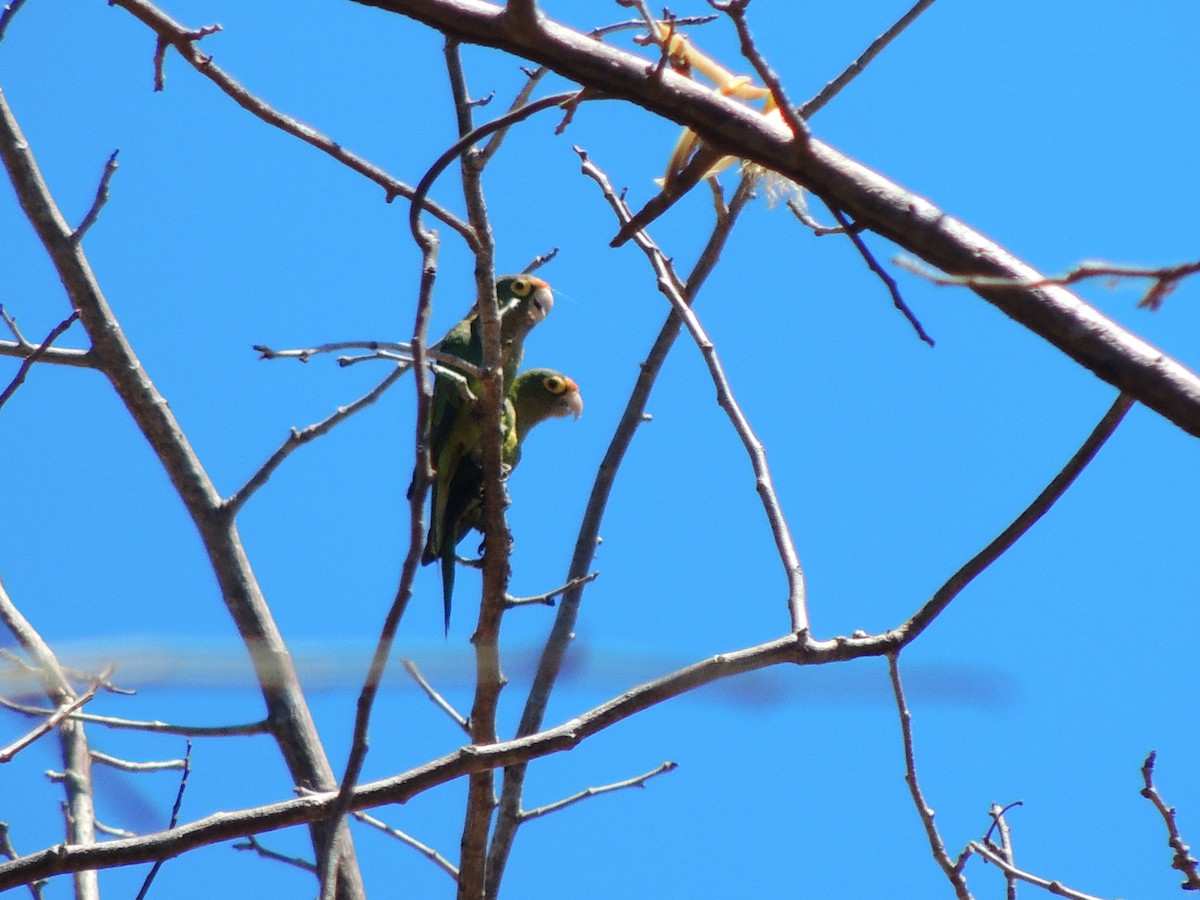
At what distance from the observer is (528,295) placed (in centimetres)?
456

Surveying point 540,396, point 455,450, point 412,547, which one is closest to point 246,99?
point 412,547

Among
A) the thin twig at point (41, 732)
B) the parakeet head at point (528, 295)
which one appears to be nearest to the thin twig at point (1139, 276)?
the thin twig at point (41, 732)

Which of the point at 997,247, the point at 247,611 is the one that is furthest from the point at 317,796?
the point at 247,611

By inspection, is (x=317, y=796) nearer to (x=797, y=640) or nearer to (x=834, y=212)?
(x=797, y=640)

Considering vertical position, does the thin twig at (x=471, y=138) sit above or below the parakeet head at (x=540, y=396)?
below

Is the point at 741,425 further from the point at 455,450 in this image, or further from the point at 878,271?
the point at 455,450

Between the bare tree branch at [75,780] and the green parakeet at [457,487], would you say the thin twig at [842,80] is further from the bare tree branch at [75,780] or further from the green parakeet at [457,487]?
the bare tree branch at [75,780]

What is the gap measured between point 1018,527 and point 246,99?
1.21 metres

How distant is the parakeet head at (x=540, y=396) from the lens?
15.7 ft

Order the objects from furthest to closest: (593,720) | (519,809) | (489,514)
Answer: (519,809)
(489,514)
(593,720)

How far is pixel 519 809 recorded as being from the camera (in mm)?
2814

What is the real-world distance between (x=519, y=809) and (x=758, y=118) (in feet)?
6.68

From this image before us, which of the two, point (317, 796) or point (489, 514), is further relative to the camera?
point (489, 514)

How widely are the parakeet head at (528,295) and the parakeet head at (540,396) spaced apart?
0.90 ft
